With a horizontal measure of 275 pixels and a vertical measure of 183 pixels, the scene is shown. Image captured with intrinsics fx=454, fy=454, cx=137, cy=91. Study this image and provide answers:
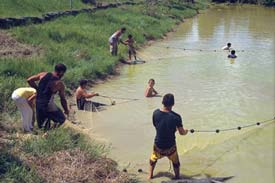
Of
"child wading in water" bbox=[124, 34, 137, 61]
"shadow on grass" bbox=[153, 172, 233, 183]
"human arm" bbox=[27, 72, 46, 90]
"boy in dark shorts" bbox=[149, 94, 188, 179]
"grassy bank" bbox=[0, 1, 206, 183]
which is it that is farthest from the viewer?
"child wading in water" bbox=[124, 34, 137, 61]

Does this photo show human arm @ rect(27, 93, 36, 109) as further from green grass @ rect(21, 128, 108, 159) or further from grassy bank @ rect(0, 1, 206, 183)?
green grass @ rect(21, 128, 108, 159)

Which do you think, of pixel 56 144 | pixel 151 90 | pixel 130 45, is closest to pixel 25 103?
pixel 56 144

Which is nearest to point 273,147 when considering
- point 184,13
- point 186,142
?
point 186,142

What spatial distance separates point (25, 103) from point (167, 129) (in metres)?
2.87

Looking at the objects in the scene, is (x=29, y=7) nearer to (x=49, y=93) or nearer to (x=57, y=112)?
(x=57, y=112)

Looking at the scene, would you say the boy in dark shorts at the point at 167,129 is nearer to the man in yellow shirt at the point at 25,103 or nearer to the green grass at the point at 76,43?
the man in yellow shirt at the point at 25,103

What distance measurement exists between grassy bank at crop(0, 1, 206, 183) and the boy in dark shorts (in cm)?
75

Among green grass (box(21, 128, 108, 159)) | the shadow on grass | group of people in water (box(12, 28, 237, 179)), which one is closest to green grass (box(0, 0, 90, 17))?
group of people in water (box(12, 28, 237, 179))

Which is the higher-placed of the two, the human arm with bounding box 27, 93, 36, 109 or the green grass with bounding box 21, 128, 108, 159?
the human arm with bounding box 27, 93, 36, 109

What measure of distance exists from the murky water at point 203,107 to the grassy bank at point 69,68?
1027 millimetres

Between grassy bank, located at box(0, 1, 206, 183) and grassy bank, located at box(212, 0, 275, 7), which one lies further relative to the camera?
grassy bank, located at box(212, 0, 275, 7)

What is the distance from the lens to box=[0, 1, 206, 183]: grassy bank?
7441 millimetres

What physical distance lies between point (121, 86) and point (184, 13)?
78.9 feet

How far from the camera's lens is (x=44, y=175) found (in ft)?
23.5
